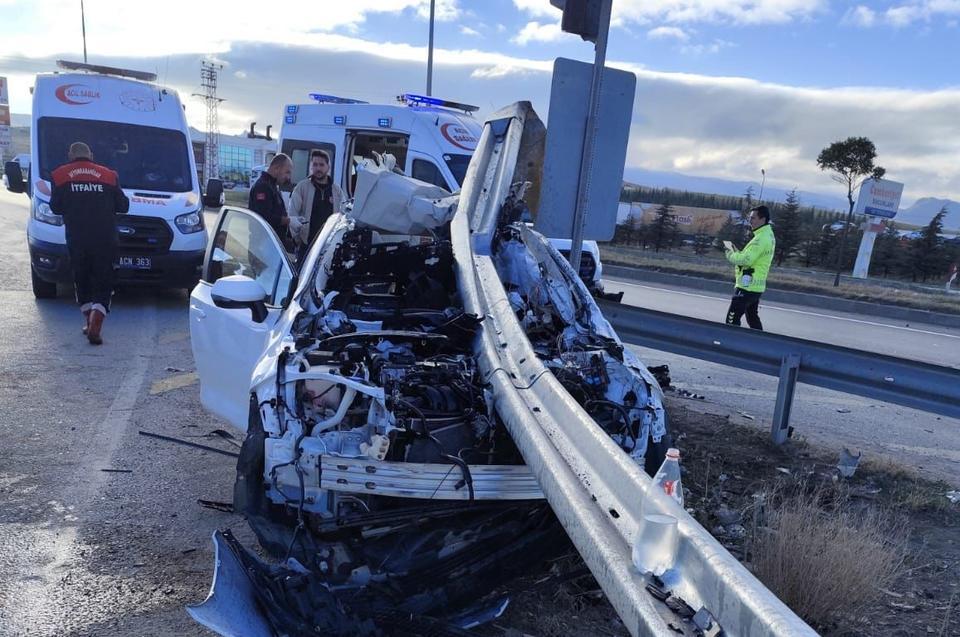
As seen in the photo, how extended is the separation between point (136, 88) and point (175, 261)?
113 inches

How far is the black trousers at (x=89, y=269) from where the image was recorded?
8398mm

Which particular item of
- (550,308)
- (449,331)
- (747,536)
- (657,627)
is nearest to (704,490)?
(747,536)

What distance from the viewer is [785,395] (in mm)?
5410

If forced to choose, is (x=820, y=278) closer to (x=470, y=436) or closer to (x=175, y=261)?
(x=175, y=261)

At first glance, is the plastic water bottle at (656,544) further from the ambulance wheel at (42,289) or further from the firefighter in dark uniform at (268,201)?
the ambulance wheel at (42,289)

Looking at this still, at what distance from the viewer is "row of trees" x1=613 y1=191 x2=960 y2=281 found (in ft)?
87.5

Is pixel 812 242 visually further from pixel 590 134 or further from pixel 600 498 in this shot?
pixel 600 498

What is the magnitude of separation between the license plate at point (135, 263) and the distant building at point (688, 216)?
23.8m

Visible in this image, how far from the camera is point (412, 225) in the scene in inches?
200

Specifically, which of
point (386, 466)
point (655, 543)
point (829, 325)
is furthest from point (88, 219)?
point (829, 325)

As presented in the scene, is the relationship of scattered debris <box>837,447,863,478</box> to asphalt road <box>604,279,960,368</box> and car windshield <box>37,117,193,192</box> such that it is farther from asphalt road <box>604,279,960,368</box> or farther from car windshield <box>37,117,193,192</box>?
car windshield <box>37,117,193,192</box>

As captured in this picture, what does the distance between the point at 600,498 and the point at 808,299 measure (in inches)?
677

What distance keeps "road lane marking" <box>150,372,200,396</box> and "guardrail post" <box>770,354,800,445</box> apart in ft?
15.5

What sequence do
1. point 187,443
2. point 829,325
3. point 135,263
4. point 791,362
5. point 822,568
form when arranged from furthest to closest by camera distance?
point 829,325
point 135,263
point 791,362
point 187,443
point 822,568
